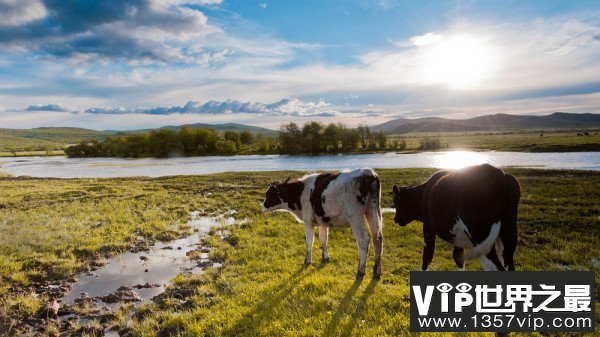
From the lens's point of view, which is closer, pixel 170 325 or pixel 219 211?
pixel 170 325

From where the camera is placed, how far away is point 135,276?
11156mm

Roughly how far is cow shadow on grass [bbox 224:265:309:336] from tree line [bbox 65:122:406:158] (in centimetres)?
10026

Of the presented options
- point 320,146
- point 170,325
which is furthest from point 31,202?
point 320,146

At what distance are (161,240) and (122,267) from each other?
144 inches

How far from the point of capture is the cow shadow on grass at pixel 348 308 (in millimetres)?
6547

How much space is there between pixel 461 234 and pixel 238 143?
129815mm

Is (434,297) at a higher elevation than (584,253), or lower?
higher

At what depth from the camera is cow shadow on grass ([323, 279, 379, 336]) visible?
21.5ft

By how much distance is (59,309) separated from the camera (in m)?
8.59

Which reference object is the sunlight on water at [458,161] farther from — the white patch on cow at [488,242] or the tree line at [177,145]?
the tree line at [177,145]

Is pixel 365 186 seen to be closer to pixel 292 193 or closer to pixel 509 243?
pixel 292 193

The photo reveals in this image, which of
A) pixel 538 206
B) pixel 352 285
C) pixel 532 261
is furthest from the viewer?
pixel 538 206

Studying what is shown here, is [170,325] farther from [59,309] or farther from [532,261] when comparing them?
[532,261]

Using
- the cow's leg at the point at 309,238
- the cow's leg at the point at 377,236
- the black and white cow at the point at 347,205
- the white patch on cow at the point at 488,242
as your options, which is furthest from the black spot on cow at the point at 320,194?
the white patch on cow at the point at 488,242
